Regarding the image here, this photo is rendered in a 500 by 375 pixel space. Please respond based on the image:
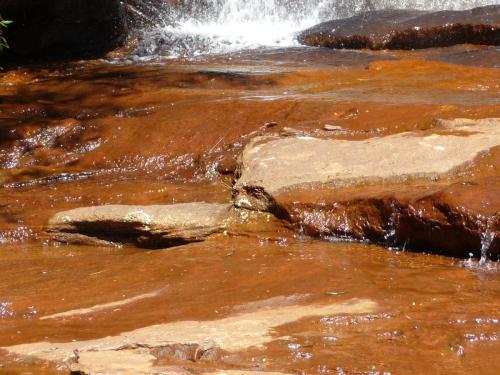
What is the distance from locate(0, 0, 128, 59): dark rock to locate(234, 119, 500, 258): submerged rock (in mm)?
7116

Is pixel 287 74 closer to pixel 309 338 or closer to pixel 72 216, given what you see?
pixel 72 216

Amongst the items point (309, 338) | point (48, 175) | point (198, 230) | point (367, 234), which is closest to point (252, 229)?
point (198, 230)

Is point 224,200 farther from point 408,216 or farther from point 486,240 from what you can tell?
point 486,240

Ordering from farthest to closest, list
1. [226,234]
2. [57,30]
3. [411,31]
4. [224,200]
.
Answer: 1. [57,30]
2. [411,31]
3. [224,200]
4. [226,234]

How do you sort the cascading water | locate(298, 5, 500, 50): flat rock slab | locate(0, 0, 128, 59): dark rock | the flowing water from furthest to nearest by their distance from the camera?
1. the cascading water
2. locate(0, 0, 128, 59): dark rock
3. locate(298, 5, 500, 50): flat rock slab
4. the flowing water

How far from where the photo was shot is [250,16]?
48.8ft

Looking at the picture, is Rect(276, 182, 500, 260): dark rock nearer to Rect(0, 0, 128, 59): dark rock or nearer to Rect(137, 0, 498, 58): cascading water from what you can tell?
Rect(0, 0, 128, 59): dark rock

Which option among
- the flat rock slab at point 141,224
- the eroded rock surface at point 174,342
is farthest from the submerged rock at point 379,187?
the eroded rock surface at point 174,342

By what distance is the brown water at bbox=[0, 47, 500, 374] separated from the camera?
11.6 feet

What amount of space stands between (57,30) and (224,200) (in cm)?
750

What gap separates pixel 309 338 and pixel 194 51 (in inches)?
359

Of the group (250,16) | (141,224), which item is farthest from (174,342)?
(250,16)

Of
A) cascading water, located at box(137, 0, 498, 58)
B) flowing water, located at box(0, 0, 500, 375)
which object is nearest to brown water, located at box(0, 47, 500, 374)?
flowing water, located at box(0, 0, 500, 375)

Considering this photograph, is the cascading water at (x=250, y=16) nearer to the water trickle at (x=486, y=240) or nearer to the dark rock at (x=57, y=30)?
the dark rock at (x=57, y=30)
